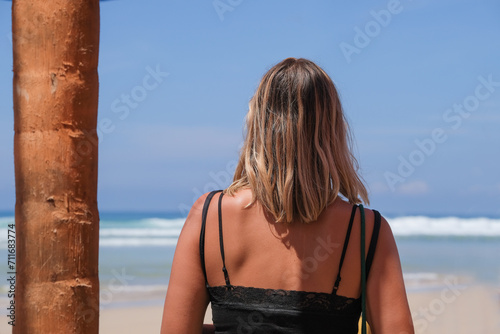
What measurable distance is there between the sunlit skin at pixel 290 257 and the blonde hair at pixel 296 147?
47mm

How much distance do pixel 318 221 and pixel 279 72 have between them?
0.49 metres

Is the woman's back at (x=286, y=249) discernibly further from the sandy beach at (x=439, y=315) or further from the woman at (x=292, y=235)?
the sandy beach at (x=439, y=315)

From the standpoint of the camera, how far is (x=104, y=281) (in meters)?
12.3

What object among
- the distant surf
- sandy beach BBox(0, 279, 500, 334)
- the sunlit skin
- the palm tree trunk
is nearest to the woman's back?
the sunlit skin

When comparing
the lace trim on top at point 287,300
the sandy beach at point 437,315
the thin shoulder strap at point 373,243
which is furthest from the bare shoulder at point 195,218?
the sandy beach at point 437,315

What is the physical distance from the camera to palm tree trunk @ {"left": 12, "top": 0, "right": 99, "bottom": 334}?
221 cm

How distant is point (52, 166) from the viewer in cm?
221

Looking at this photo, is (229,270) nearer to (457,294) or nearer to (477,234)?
(457,294)

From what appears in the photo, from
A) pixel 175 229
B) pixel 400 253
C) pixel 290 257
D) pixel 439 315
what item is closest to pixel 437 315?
pixel 439 315

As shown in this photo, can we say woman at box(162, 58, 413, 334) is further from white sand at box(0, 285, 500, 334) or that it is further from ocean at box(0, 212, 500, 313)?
ocean at box(0, 212, 500, 313)

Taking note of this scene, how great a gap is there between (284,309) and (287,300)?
29mm

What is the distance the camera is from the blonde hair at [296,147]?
5.64 ft

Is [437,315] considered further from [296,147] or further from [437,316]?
[296,147]

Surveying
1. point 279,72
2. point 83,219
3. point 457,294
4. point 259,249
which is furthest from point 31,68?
point 457,294
